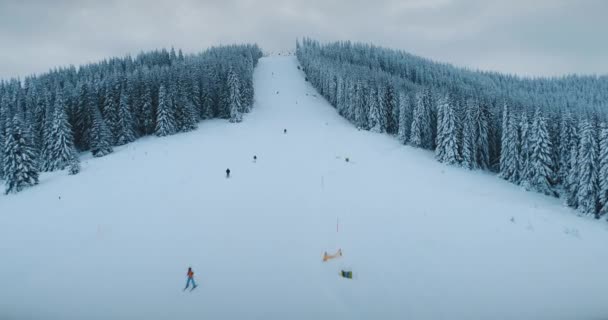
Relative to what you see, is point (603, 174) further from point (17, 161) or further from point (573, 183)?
point (17, 161)

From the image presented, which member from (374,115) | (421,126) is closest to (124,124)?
(374,115)

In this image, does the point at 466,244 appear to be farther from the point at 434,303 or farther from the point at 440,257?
the point at 434,303

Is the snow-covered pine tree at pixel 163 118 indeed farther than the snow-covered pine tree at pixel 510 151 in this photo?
Yes

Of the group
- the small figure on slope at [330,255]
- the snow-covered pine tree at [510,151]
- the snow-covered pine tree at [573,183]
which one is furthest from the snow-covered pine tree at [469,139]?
the small figure on slope at [330,255]

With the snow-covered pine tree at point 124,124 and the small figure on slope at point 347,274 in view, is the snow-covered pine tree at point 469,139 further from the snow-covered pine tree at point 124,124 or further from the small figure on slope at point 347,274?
the snow-covered pine tree at point 124,124

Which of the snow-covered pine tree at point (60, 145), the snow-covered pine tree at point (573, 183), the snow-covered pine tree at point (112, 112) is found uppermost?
the snow-covered pine tree at point (112, 112)

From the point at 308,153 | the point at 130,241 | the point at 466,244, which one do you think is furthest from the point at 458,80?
the point at 130,241

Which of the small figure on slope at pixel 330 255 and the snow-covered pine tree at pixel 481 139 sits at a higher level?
the snow-covered pine tree at pixel 481 139
